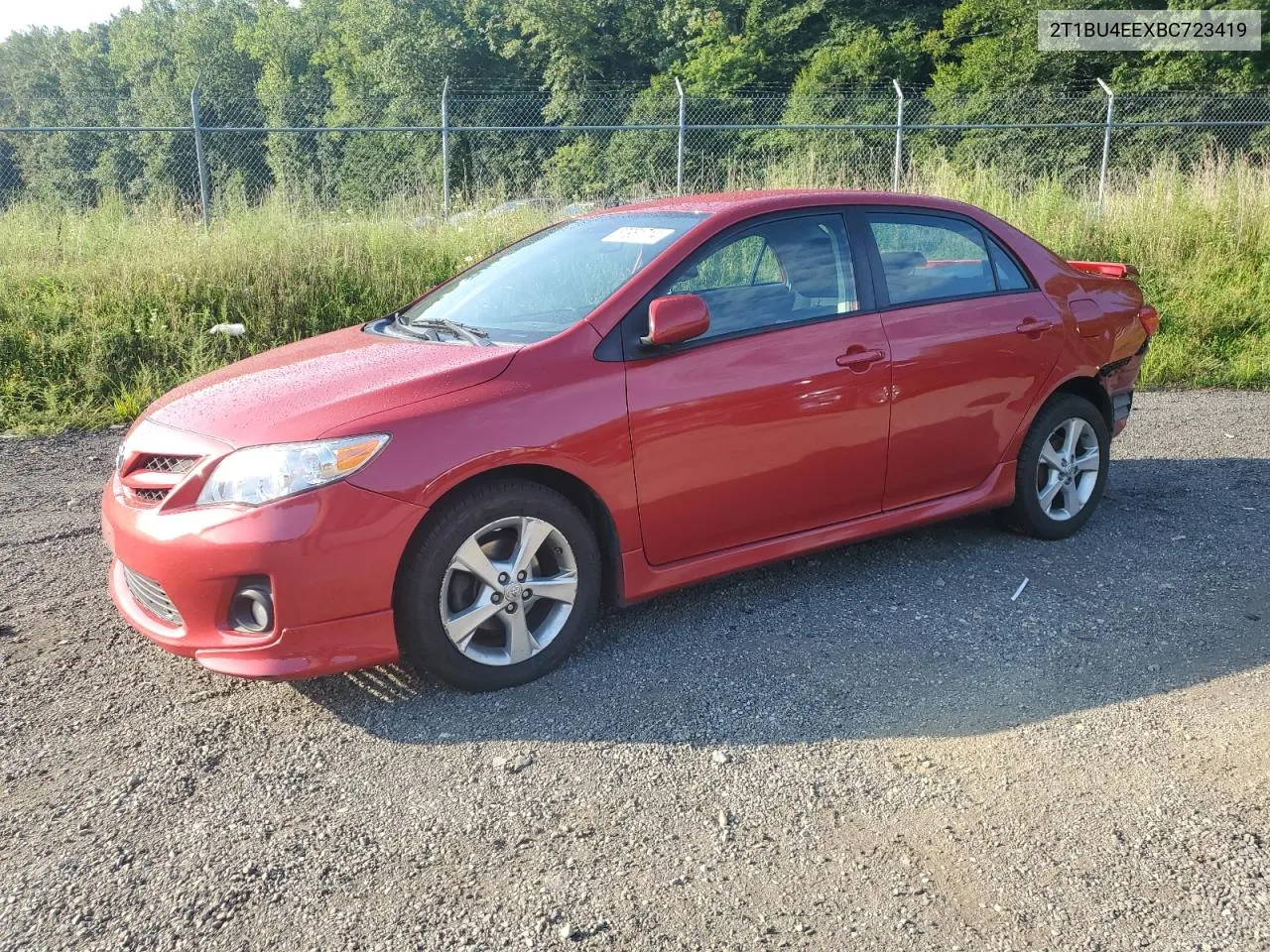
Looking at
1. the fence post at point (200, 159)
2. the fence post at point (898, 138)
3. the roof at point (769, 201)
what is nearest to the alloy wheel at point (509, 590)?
the roof at point (769, 201)

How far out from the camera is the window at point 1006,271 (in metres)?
4.95

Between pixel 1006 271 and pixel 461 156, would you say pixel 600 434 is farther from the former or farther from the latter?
pixel 461 156

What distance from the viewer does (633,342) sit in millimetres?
3816

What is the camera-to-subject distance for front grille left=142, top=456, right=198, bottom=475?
11.4ft

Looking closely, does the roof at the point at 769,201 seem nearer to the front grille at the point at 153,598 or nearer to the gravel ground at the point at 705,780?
the gravel ground at the point at 705,780

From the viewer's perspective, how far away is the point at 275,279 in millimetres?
9406

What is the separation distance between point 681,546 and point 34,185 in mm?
11034

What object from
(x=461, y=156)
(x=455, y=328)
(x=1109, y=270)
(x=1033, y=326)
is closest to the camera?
(x=455, y=328)

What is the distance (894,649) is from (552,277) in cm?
201

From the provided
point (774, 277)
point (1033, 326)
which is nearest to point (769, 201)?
point (774, 277)

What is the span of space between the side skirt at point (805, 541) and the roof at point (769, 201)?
1.30 metres

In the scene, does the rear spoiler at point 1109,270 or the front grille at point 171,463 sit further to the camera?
the rear spoiler at point 1109,270

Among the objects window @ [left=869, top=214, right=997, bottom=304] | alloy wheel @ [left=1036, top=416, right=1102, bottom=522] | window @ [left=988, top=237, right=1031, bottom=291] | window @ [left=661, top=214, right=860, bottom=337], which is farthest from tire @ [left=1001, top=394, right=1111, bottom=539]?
window @ [left=661, top=214, right=860, bottom=337]

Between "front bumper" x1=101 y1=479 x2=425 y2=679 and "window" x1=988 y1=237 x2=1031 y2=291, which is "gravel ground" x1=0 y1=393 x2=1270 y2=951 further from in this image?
"window" x1=988 y1=237 x2=1031 y2=291
